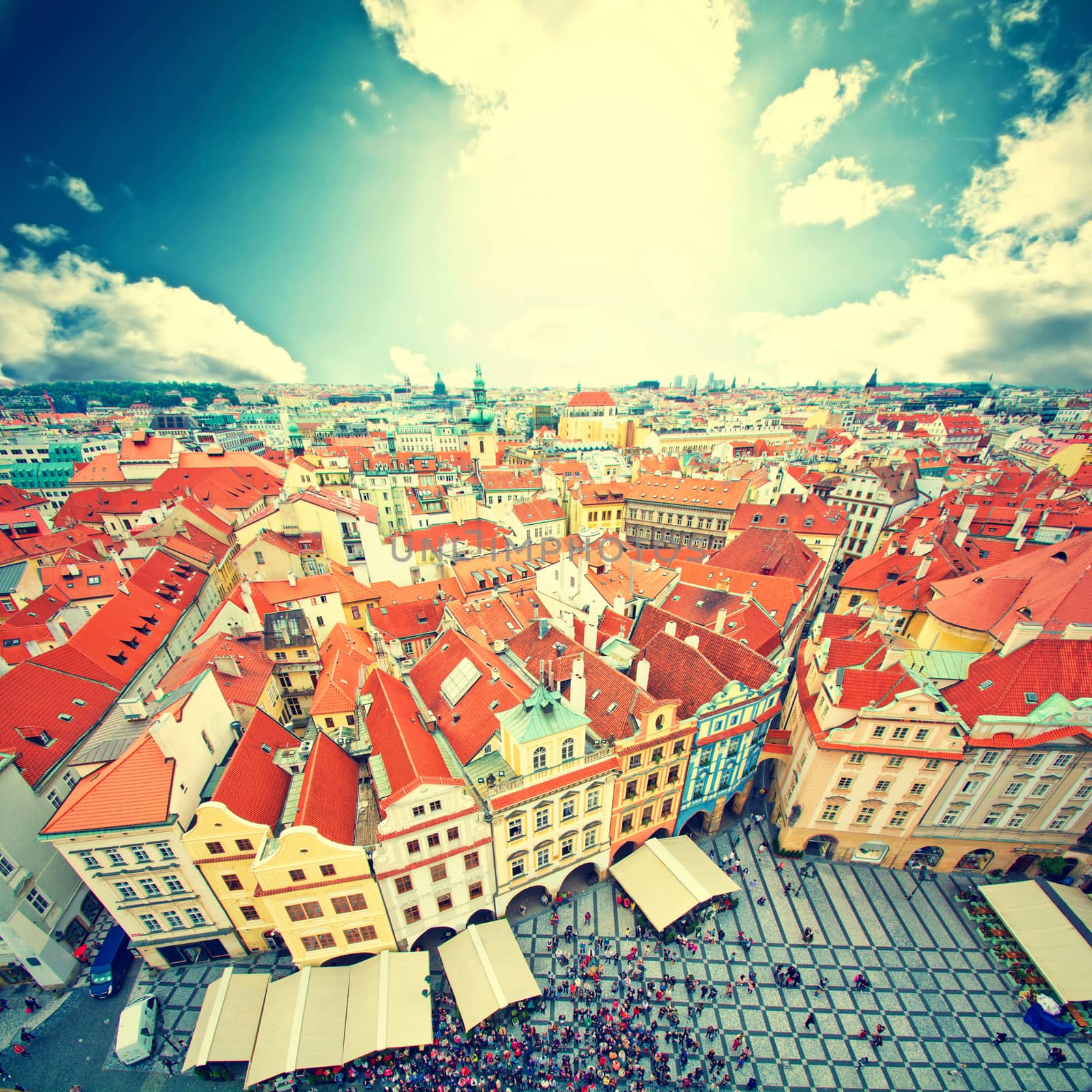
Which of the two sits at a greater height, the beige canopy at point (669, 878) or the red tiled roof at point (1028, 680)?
the red tiled roof at point (1028, 680)

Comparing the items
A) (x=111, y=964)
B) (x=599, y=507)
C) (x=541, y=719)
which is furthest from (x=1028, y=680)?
(x=111, y=964)

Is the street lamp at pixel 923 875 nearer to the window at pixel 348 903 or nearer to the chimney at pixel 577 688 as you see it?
the chimney at pixel 577 688

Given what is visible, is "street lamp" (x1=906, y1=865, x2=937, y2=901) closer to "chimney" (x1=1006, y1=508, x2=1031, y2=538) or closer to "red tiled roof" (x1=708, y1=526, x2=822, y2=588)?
"red tiled roof" (x1=708, y1=526, x2=822, y2=588)

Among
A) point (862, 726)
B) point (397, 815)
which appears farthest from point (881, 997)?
point (397, 815)

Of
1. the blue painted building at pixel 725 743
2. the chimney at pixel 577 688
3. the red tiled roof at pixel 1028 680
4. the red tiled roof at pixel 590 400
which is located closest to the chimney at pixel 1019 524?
the red tiled roof at pixel 1028 680

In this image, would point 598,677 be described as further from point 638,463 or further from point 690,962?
point 638,463
